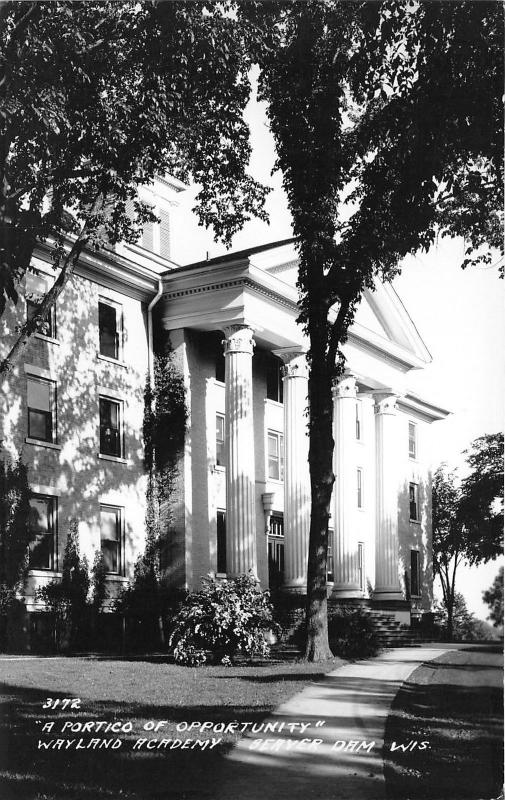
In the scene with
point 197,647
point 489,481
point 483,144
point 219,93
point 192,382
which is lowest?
point 197,647

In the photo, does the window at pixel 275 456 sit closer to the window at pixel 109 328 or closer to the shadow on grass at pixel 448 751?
the window at pixel 109 328

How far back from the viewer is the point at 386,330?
35.1 m

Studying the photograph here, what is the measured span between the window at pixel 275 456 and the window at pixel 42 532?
9408mm

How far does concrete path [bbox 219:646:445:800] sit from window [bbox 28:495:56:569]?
12.6 meters

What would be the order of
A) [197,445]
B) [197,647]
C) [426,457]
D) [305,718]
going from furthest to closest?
[426,457] → [197,445] → [197,647] → [305,718]

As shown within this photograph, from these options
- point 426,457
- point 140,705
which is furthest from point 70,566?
point 426,457

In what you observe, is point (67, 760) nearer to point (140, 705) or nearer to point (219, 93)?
point (140, 705)

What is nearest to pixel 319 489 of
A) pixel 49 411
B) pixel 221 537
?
pixel 49 411

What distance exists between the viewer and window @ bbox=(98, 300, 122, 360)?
1099 inches

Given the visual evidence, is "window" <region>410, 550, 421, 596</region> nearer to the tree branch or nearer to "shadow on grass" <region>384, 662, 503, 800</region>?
the tree branch

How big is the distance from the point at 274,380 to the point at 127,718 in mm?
22421

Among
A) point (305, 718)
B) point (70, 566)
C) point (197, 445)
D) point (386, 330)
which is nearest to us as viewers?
point (305, 718)

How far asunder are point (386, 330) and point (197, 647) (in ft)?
58.4

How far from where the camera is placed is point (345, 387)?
107 feet
